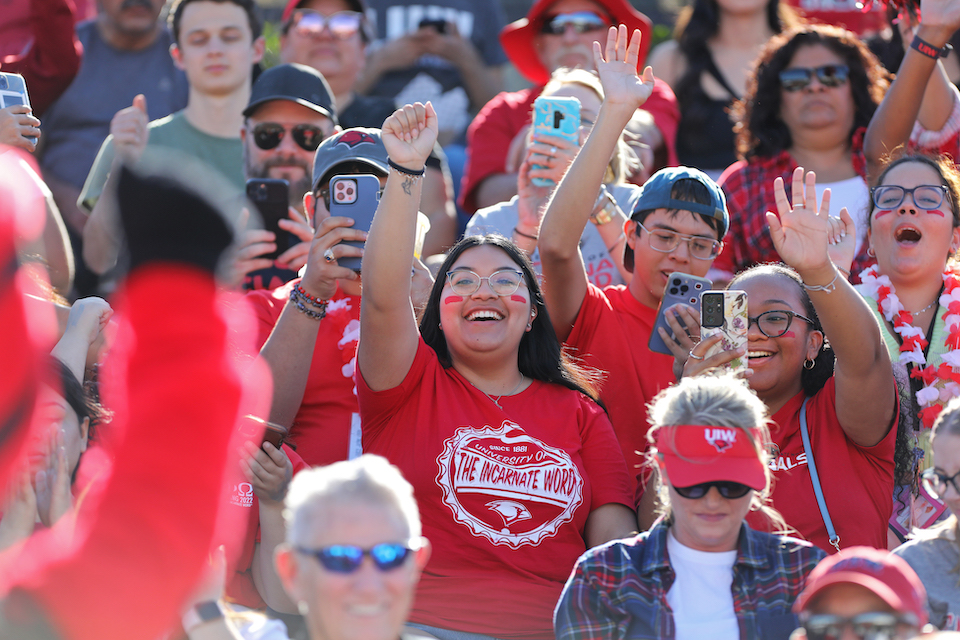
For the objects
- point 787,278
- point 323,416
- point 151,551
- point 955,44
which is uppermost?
point 955,44

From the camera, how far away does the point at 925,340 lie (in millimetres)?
3994

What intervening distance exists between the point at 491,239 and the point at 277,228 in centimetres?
116

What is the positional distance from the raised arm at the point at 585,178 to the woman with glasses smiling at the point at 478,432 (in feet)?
0.53

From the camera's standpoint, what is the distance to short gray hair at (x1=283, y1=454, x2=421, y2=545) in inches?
81.5

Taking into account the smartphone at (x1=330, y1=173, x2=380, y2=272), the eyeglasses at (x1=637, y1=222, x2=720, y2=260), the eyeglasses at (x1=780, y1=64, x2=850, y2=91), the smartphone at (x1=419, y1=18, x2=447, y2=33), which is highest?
the smartphone at (x1=419, y1=18, x2=447, y2=33)

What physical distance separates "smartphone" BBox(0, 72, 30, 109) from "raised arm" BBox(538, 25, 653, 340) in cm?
202

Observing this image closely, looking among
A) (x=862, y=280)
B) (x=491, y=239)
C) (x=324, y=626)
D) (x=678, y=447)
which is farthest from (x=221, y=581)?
(x=862, y=280)

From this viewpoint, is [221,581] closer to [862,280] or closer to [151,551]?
[151,551]

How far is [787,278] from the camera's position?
3771 millimetres

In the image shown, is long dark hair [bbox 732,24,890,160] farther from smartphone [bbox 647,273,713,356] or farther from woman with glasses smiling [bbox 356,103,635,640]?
woman with glasses smiling [bbox 356,103,635,640]

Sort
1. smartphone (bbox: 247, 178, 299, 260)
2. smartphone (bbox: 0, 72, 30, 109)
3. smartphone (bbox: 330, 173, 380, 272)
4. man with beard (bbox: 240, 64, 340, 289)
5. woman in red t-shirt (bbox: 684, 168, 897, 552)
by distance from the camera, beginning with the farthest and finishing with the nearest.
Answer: man with beard (bbox: 240, 64, 340, 289) < smartphone (bbox: 247, 178, 299, 260) < smartphone (bbox: 0, 72, 30, 109) < smartphone (bbox: 330, 173, 380, 272) < woman in red t-shirt (bbox: 684, 168, 897, 552)

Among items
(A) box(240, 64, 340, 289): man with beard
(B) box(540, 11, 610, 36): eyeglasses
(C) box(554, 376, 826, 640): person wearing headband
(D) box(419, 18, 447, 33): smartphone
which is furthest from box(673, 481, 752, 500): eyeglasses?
(D) box(419, 18, 447, 33): smartphone

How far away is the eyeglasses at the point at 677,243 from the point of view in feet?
12.7

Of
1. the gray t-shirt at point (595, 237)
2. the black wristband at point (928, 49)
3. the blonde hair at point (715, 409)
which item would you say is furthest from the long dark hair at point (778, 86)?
the blonde hair at point (715, 409)
